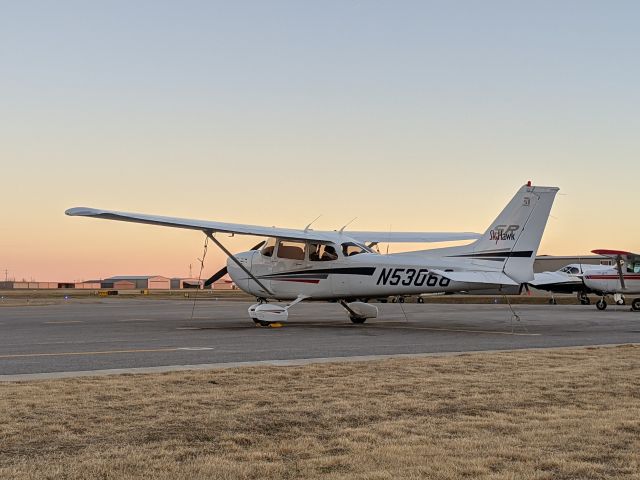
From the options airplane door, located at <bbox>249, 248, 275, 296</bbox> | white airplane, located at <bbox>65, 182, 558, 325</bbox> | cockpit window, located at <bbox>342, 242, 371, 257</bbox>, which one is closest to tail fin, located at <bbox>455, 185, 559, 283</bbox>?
white airplane, located at <bbox>65, 182, 558, 325</bbox>

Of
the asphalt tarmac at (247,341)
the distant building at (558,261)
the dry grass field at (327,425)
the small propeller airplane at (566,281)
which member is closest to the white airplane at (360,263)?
the asphalt tarmac at (247,341)

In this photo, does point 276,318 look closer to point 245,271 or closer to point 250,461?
point 245,271

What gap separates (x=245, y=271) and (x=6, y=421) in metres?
16.8

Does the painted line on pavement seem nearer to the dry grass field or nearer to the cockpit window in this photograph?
the dry grass field

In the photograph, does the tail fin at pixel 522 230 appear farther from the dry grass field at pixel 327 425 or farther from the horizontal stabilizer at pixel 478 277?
the dry grass field at pixel 327 425

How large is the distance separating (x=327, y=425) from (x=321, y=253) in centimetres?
1617

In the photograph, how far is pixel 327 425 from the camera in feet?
22.7

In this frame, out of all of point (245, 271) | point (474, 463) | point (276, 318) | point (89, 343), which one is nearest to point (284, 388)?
point (474, 463)

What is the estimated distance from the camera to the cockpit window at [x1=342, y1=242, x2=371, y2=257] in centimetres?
2275

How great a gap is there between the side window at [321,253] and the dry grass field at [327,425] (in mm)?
12140

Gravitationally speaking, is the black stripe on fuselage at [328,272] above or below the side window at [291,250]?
below

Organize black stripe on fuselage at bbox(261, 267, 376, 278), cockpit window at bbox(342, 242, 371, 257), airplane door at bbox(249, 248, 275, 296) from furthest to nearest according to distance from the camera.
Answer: airplane door at bbox(249, 248, 275, 296) → cockpit window at bbox(342, 242, 371, 257) → black stripe on fuselage at bbox(261, 267, 376, 278)

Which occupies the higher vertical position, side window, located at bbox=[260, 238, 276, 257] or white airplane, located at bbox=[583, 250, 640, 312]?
side window, located at bbox=[260, 238, 276, 257]

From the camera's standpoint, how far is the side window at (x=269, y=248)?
24.0 metres
